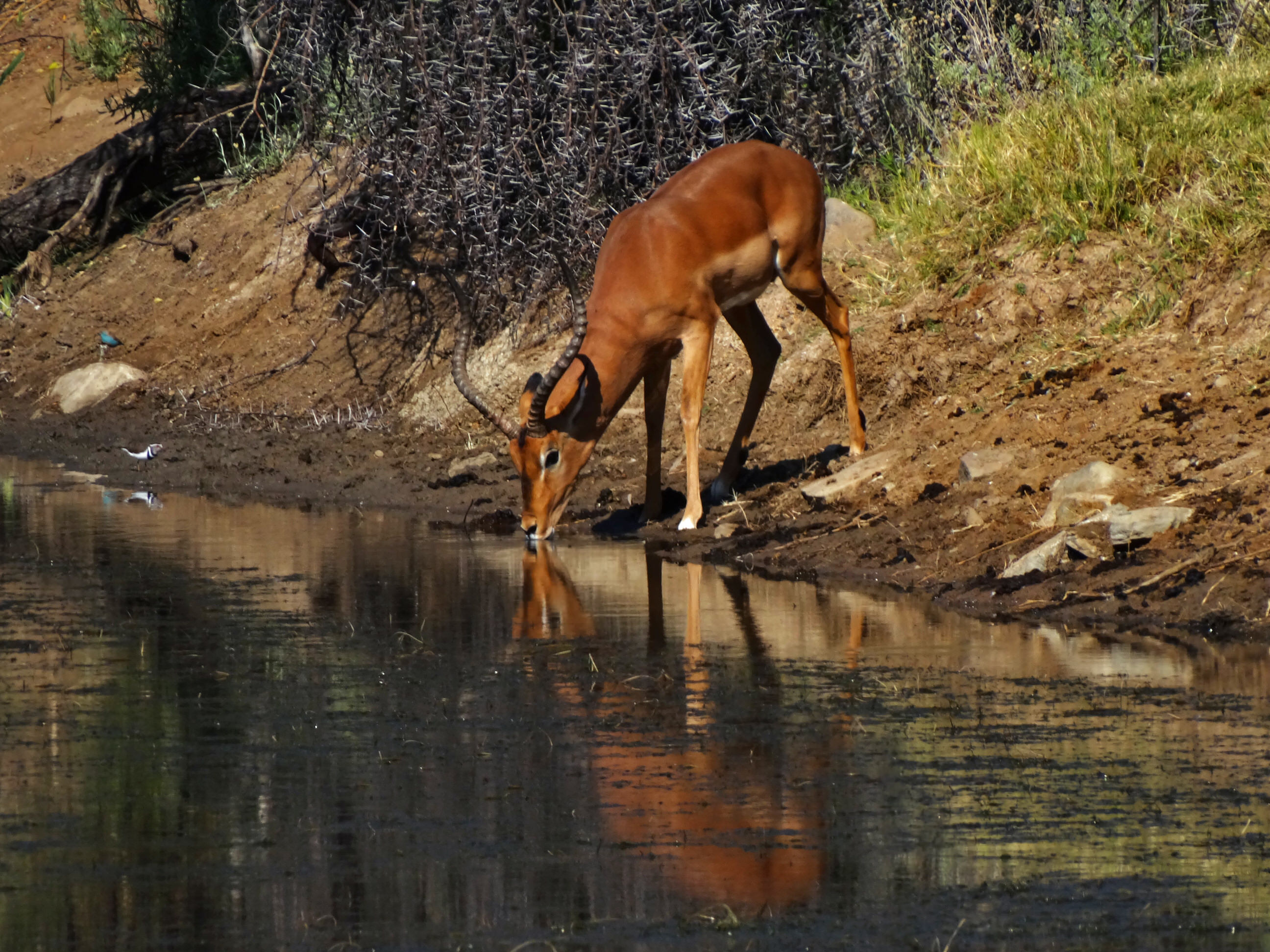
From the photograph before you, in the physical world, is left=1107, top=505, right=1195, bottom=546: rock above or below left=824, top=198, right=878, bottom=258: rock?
below

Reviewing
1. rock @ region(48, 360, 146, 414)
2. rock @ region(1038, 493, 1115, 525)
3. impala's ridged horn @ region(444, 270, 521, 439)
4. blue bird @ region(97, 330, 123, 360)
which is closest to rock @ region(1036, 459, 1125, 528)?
rock @ region(1038, 493, 1115, 525)

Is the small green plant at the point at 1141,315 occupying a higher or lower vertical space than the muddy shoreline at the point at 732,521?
higher

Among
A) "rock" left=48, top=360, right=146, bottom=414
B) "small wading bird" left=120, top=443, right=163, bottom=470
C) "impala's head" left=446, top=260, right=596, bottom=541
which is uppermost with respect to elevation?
"rock" left=48, top=360, right=146, bottom=414

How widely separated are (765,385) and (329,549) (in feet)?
10.8

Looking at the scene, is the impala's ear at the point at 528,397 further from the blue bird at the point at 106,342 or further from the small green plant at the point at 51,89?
the small green plant at the point at 51,89

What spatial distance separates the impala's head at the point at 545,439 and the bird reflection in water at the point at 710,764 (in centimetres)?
231

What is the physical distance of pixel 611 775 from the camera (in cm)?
572

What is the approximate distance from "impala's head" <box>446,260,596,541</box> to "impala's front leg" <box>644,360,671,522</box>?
60 cm

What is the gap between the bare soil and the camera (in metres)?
9.10

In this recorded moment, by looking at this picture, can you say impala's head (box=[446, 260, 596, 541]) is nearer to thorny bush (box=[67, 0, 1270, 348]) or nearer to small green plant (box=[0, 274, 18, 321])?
thorny bush (box=[67, 0, 1270, 348])

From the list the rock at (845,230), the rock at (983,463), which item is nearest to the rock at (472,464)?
the rock at (845,230)

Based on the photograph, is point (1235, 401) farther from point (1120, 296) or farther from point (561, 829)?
point (561, 829)

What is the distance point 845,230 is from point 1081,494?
544 cm

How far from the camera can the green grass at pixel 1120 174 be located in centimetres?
1221
